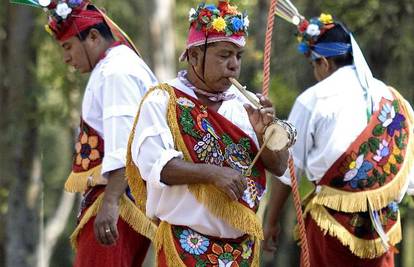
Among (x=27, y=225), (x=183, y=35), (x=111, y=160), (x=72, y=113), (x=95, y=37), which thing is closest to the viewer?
(x=111, y=160)

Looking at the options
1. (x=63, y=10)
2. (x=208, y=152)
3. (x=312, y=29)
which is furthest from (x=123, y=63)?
(x=312, y=29)

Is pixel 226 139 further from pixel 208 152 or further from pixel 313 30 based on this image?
pixel 313 30

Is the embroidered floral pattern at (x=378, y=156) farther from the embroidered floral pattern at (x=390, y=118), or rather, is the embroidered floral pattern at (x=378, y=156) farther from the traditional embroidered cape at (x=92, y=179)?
the traditional embroidered cape at (x=92, y=179)

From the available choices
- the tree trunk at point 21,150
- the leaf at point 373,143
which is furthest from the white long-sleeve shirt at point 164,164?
the tree trunk at point 21,150

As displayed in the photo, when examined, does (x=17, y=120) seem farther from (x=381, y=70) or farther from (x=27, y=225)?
(x=381, y=70)

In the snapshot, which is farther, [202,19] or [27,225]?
[27,225]

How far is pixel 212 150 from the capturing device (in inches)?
223

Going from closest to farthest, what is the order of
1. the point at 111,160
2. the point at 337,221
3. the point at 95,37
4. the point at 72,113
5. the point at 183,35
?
the point at 111,160
the point at 95,37
the point at 337,221
the point at 72,113
the point at 183,35

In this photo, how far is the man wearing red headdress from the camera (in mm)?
6438

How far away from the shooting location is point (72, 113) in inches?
523

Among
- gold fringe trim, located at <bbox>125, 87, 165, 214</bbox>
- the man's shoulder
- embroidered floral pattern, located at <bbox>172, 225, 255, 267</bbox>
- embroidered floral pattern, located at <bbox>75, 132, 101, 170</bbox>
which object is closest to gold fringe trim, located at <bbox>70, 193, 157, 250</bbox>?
embroidered floral pattern, located at <bbox>75, 132, 101, 170</bbox>

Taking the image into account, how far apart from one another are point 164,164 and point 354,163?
2.09 metres

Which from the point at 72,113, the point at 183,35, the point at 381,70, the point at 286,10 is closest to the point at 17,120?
the point at 72,113

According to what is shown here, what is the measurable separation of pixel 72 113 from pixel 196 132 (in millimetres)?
7771
